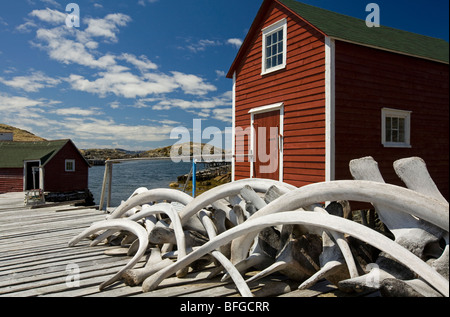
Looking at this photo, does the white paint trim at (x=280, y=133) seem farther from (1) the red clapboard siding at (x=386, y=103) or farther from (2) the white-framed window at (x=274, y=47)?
(1) the red clapboard siding at (x=386, y=103)

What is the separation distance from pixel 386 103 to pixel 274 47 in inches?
130

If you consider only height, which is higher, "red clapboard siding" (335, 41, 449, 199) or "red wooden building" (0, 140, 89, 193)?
"red clapboard siding" (335, 41, 449, 199)

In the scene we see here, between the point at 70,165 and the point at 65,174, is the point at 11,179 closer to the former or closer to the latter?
the point at 65,174

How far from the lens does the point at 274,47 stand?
29.4 feet

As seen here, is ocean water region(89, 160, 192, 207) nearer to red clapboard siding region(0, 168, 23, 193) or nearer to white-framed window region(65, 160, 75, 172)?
white-framed window region(65, 160, 75, 172)

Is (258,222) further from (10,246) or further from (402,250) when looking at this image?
(10,246)

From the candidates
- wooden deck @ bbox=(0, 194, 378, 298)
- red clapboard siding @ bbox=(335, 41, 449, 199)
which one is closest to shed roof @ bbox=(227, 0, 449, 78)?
red clapboard siding @ bbox=(335, 41, 449, 199)

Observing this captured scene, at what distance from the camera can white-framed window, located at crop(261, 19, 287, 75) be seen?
8523 millimetres

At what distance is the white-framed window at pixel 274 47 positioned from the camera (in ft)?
28.0

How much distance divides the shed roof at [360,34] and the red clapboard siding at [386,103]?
185mm

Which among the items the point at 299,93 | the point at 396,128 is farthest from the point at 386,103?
the point at 299,93

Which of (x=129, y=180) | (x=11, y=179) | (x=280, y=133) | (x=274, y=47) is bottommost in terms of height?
(x=129, y=180)
